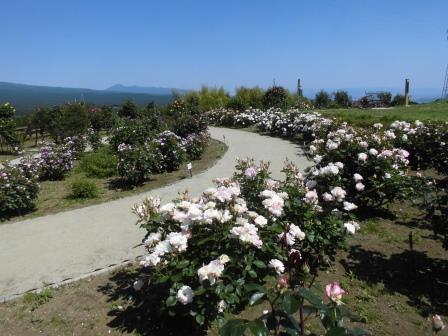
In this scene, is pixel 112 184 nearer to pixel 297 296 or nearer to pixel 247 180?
pixel 247 180

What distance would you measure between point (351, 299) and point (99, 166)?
815 centimetres

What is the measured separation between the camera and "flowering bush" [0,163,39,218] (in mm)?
7203

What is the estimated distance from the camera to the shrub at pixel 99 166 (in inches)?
409

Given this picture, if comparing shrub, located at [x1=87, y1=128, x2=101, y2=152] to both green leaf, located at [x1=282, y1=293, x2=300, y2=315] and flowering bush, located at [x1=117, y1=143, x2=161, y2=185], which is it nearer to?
flowering bush, located at [x1=117, y1=143, x2=161, y2=185]

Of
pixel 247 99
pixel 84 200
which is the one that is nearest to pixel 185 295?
pixel 84 200

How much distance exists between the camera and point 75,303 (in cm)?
412

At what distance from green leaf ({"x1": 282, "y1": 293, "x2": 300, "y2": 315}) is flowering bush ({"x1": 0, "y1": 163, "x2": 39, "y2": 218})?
265 inches

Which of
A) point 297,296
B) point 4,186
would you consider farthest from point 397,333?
point 4,186

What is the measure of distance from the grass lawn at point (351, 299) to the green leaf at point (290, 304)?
76.9 inches

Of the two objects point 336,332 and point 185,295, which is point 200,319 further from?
point 336,332

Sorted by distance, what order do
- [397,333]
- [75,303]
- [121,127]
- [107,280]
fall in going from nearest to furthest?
[397,333], [75,303], [107,280], [121,127]

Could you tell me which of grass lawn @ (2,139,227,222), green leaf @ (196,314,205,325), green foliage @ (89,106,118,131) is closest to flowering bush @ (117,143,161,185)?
grass lawn @ (2,139,227,222)

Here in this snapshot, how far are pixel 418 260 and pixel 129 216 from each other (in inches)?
173

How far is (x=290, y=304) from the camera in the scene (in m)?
1.69
